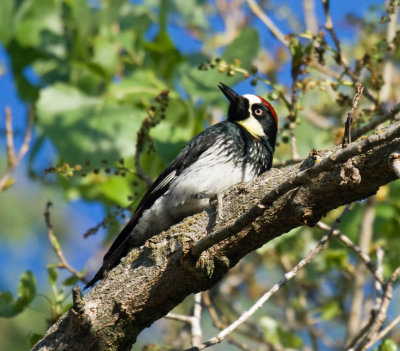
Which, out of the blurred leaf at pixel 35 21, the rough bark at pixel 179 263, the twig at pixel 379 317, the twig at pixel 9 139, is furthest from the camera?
the blurred leaf at pixel 35 21

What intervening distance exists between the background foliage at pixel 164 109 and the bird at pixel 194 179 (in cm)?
10

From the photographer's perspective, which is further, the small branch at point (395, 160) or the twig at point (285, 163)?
the twig at point (285, 163)

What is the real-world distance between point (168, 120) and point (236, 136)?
1.51 feet

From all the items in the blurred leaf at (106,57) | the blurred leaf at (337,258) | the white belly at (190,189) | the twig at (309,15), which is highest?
the twig at (309,15)

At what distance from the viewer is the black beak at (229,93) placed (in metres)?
3.99

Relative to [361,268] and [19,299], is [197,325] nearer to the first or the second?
[19,299]

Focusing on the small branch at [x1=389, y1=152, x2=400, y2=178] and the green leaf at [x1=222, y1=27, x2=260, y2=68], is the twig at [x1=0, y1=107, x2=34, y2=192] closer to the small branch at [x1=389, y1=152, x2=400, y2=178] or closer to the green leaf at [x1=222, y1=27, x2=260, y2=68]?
the green leaf at [x1=222, y1=27, x2=260, y2=68]

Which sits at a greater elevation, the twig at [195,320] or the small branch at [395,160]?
the twig at [195,320]

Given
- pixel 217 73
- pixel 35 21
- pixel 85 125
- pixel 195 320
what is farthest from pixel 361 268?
pixel 35 21

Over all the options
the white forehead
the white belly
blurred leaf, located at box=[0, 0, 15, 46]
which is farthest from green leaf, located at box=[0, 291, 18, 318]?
blurred leaf, located at box=[0, 0, 15, 46]

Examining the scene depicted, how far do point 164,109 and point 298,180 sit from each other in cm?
135

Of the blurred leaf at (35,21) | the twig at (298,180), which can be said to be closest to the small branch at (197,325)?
the twig at (298,180)

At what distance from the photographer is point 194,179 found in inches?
134

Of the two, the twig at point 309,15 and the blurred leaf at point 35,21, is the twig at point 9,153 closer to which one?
the blurred leaf at point 35,21
